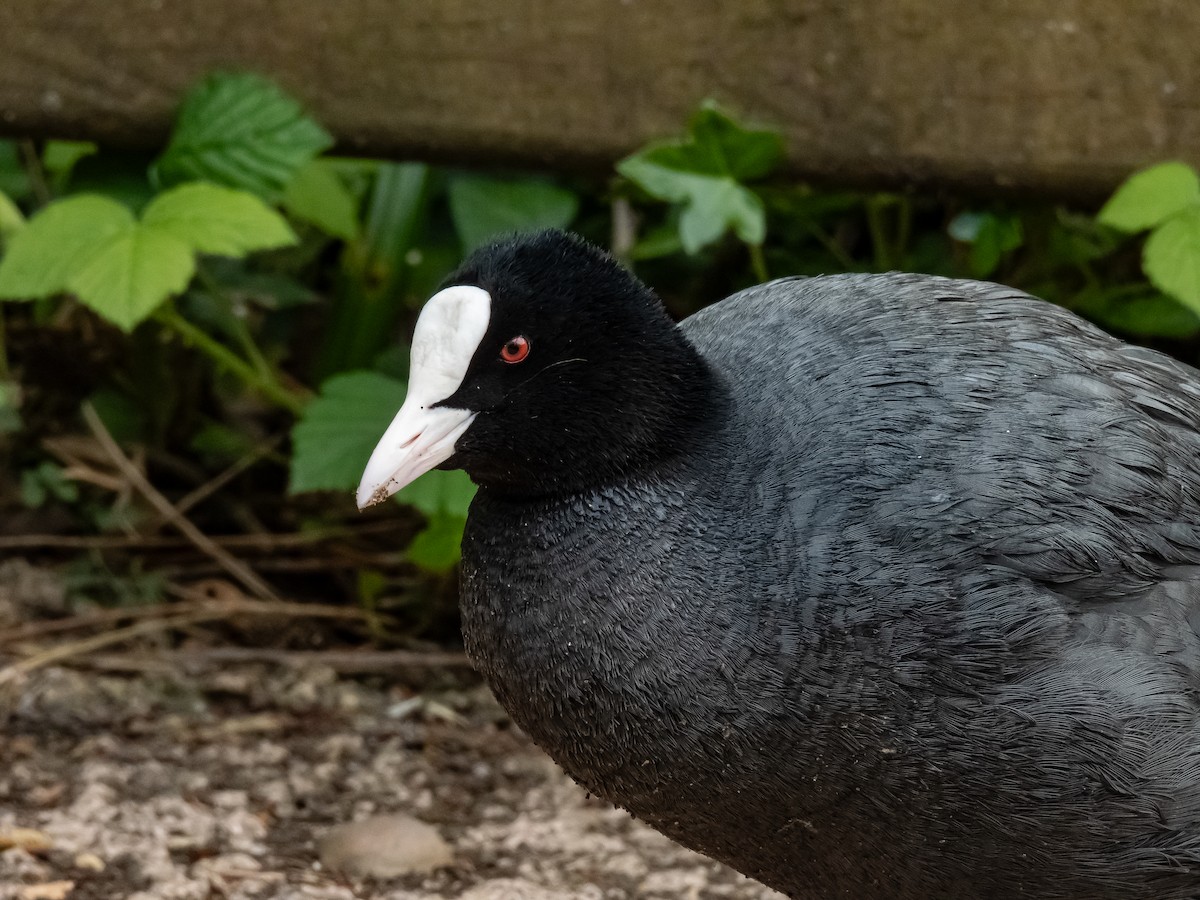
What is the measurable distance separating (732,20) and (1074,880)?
1.97 m

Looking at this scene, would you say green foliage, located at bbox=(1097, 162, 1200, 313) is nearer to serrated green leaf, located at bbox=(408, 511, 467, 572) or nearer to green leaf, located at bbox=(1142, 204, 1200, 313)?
green leaf, located at bbox=(1142, 204, 1200, 313)

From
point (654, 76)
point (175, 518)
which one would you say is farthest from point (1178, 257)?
point (175, 518)

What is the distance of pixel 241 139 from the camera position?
10.7 feet

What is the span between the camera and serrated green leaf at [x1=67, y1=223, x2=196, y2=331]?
2877mm

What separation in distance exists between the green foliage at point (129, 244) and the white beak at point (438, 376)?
1.00 meters

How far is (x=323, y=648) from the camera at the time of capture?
374cm

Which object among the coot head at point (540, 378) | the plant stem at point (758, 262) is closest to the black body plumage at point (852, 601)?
the coot head at point (540, 378)

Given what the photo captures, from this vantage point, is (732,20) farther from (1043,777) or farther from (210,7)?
(1043,777)

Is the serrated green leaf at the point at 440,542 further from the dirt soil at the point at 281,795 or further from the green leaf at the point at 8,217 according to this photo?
the green leaf at the point at 8,217

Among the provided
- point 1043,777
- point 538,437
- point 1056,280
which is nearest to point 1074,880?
point 1043,777

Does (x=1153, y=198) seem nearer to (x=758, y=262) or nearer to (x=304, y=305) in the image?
(x=758, y=262)

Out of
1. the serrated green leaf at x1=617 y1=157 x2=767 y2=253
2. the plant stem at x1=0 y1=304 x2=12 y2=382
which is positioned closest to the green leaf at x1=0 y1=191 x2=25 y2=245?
the plant stem at x1=0 y1=304 x2=12 y2=382

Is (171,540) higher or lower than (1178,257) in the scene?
lower

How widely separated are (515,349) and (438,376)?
0.11m
